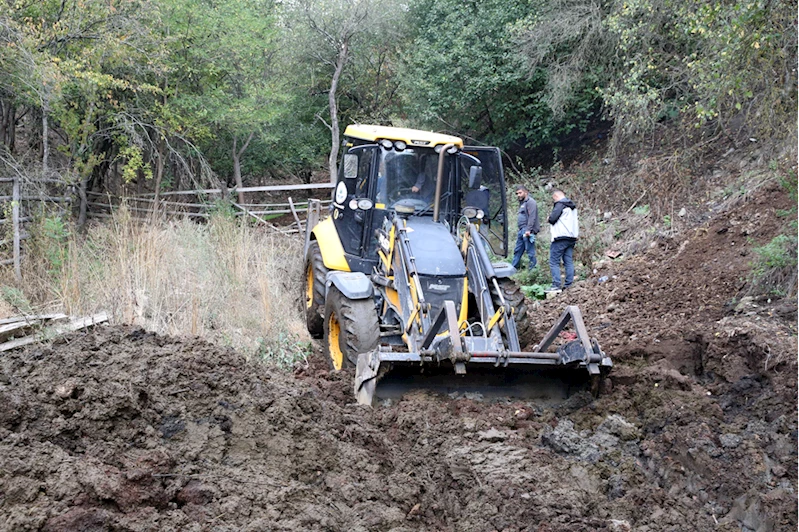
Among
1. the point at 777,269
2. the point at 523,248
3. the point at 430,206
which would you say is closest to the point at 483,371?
the point at 430,206

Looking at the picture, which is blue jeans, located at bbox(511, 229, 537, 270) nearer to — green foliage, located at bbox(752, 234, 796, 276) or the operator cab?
the operator cab

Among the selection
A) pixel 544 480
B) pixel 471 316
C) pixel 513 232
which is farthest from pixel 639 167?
pixel 544 480

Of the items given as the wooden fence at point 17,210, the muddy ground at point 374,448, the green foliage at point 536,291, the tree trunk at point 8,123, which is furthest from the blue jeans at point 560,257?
the tree trunk at point 8,123

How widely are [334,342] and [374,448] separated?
2.72 metres

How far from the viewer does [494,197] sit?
8203mm

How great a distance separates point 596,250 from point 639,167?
3.25 metres

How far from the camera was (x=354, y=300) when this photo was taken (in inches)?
276

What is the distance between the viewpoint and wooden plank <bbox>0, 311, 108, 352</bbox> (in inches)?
267

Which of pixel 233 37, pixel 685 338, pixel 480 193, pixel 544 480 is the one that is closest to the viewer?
pixel 544 480

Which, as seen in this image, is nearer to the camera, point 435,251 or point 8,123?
point 435,251

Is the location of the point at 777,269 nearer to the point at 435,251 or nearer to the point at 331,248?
the point at 435,251

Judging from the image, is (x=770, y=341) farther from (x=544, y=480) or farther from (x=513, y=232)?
(x=513, y=232)

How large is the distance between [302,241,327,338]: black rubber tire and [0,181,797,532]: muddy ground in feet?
6.35

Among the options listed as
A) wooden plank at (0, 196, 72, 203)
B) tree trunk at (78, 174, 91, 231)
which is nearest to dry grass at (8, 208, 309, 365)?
wooden plank at (0, 196, 72, 203)
